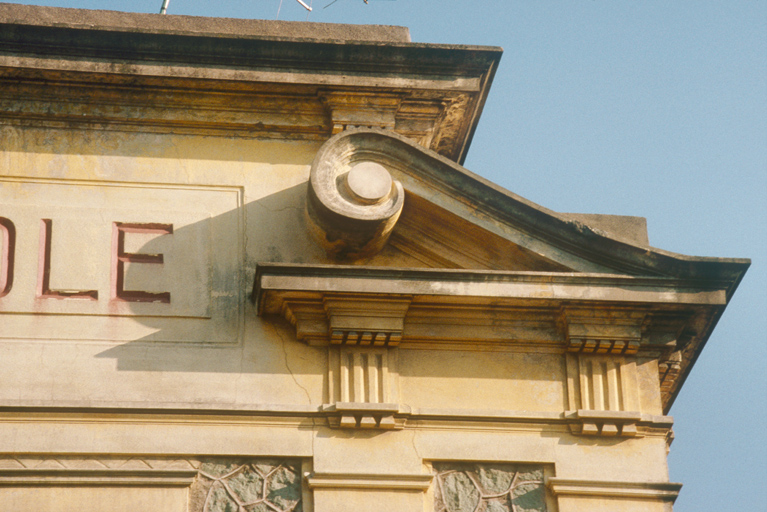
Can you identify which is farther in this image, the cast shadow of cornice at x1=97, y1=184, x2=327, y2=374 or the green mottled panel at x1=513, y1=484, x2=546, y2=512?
the cast shadow of cornice at x1=97, y1=184, x2=327, y2=374

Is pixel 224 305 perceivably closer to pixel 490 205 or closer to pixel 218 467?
pixel 218 467

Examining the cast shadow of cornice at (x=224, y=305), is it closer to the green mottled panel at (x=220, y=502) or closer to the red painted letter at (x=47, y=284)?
the red painted letter at (x=47, y=284)

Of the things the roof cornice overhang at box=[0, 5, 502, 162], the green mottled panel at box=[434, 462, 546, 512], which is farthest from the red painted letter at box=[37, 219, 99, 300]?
the green mottled panel at box=[434, 462, 546, 512]

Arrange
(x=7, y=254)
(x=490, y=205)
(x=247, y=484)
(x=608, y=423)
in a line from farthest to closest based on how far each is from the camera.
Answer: (x=490, y=205), (x=7, y=254), (x=608, y=423), (x=247, y=484)

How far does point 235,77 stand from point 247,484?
2.91 m

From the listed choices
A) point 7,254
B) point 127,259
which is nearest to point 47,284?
point 7,254

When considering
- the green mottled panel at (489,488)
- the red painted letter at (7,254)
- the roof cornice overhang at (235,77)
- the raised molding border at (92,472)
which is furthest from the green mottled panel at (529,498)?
the red painted letter at (7,254)

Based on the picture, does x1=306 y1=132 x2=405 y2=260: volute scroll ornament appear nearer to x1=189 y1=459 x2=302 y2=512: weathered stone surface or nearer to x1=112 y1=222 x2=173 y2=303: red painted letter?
x1=112 y1=222 x2=173 y2=303: red painted letter

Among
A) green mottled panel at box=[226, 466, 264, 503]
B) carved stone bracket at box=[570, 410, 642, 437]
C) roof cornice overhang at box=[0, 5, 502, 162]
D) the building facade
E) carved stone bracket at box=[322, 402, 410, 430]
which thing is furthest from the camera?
roof cornice overhang at box=[0, 5, 502, 162]

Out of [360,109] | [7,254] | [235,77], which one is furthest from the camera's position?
[360,109]

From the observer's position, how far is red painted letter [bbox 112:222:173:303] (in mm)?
7402

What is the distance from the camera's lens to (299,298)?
284 inches

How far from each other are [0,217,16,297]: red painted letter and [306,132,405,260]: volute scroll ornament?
2.00 m

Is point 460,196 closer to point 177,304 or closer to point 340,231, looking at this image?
point 340,231
